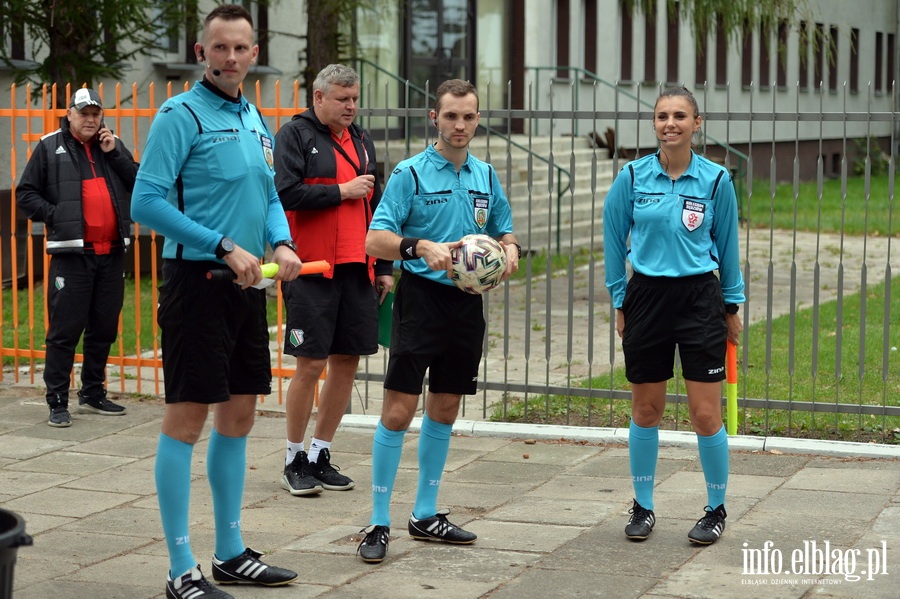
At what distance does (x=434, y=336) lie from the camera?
5.52 metres

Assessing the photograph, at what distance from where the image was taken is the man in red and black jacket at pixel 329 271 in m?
6.66

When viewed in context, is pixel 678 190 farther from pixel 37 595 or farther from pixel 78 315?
pixel 78 315

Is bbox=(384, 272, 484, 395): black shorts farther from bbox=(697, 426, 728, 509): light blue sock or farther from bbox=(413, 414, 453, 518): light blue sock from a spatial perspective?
bbox=(697, 426, 728, 509): light blue sock

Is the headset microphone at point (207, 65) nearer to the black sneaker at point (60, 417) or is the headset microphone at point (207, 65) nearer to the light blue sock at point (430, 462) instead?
the light blue sock at point (430, 462)

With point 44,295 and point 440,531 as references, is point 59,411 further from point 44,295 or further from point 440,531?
point 440,531

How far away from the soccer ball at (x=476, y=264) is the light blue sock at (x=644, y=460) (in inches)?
40.3

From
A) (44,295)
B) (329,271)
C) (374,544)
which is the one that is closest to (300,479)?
(329,271)

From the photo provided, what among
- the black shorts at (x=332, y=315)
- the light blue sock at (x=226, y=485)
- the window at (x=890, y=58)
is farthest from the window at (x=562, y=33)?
the light blue sock at (x=226, y=485)

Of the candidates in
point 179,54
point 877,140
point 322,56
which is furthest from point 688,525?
point 877,140

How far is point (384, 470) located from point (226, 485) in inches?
30.3

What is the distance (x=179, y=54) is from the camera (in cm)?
1762

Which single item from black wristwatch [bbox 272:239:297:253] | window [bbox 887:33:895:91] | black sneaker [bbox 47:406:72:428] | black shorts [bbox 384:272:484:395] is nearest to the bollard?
black wristwatch [bbox 272:239:297:253]

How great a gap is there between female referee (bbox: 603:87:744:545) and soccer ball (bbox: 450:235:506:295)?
0.71 m

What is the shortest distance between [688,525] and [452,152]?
6.37 ft
